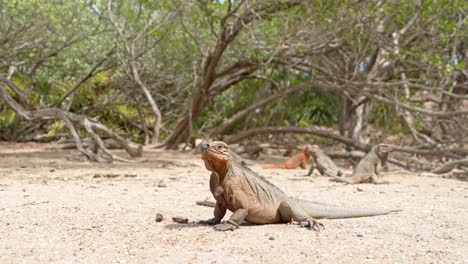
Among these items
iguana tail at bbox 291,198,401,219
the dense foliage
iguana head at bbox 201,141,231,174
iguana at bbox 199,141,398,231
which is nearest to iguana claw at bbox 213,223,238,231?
iguana at bbox 199,141,398,231

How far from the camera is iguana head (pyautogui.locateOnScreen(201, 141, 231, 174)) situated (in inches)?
196

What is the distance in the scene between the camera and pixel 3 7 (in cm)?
1340

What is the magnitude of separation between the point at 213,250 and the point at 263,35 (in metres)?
11.0

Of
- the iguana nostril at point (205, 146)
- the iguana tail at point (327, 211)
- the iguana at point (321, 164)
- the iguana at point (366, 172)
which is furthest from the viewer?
the iguana at point (321, 164)

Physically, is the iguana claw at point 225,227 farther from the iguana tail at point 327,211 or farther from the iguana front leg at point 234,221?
the iguana tail at point 327,211

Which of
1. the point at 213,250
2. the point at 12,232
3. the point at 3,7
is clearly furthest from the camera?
the point at 3,7

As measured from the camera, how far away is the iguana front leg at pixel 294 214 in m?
5.25

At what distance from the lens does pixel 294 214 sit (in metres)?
5.40

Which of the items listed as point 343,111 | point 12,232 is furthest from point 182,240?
point 343,111

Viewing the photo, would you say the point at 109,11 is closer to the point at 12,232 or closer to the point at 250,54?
the point at 250,54

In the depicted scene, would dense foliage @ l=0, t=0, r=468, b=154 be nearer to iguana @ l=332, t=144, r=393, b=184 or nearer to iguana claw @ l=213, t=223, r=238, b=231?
iguana @ l=332, t=144, r=393, b=184

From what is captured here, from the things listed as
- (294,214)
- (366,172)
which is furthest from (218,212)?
(366,172)

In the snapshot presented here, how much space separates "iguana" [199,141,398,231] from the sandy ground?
0.12 metres

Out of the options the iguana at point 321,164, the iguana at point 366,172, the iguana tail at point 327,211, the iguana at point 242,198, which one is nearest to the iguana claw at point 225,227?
the iguana at point 242,198
